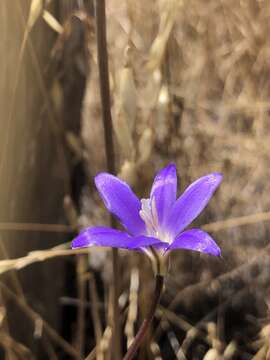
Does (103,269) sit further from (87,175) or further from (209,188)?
(209,188)

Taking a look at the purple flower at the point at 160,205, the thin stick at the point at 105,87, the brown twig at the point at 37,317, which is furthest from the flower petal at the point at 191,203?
the brown twig at the point at 37,317

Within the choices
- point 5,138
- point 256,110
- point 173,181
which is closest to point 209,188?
point 173,181

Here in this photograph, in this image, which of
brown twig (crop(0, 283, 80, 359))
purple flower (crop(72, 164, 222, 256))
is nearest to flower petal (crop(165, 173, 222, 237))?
purple flower (crop(72, 164, 222, 256))

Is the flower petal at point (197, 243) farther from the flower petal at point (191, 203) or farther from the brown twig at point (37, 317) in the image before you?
the brown twig at point (37, 317)

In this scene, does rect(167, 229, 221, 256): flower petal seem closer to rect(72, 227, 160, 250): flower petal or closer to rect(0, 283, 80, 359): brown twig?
rect(72, 227, 160, 250): flower petal

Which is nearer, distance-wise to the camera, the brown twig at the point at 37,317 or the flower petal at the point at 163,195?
the flower petal at the point at 163,195

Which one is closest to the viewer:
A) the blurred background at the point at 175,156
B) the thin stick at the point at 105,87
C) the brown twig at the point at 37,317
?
the thin stick at the point at 105,87

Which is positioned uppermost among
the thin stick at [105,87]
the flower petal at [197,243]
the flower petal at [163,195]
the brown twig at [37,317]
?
the thin stick at [105,87]

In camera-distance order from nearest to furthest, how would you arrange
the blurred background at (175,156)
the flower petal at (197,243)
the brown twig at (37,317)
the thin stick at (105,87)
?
the flower petal at (197,243)
the thin stick at (105,87)
the brown twig at (37,317)
the blurred background at (175,156)
